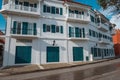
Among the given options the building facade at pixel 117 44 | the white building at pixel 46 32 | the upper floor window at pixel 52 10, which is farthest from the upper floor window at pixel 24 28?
the building facade at pixel 117 44

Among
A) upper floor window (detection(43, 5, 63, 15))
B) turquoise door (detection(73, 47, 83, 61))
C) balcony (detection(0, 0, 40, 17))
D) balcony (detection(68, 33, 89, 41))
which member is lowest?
turquoise door (detection(73, 47, 83, 61))

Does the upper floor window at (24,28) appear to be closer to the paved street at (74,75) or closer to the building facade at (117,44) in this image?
the paved street at (74,75)

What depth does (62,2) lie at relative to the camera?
93.4ft

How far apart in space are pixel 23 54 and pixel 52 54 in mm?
5407

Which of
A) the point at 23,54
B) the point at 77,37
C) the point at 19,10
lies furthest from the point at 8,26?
the point at 77,37

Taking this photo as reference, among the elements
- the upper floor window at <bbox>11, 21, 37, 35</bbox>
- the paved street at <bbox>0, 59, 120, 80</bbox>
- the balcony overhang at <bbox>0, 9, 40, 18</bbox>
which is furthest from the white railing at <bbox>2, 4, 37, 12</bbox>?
the paved street at <bbox>0, 59, 120, 80</bbox>

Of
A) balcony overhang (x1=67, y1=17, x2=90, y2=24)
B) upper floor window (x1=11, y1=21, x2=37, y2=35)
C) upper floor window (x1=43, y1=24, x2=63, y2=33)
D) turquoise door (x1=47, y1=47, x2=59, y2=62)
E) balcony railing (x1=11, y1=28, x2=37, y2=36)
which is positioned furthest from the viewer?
balcony overhang (x1=67, y1=17, x2=90, y2=24)

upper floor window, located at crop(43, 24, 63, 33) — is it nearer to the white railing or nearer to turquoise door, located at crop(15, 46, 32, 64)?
the white railing

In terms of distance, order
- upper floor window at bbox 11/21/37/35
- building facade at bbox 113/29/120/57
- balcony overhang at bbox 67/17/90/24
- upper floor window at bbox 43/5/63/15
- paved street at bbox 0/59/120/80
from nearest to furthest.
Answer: paved street at bbox 0/59/120/80
upper floor window at bbox 11/21/37/35
upper floor window at bbox 43/5/63/15
balcony overhang at bbox 67/17/90/24
building facade at bbox 113/29/120/57

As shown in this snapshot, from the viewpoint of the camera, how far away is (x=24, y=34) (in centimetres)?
2286

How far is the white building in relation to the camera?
22.4 meters

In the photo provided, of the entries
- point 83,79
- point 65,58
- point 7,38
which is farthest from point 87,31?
point 83,79

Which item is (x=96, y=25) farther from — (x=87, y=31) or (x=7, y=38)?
(x=7, y=38)

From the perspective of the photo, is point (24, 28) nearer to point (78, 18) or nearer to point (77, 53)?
point (78, 18)
